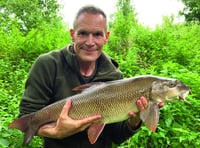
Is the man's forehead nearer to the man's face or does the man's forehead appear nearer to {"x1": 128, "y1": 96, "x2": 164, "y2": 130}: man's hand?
the man's face

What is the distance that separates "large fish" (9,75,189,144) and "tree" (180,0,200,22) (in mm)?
21985

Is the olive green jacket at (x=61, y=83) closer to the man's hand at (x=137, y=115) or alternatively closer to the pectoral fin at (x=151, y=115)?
the man's hand at (x=137, y=115)

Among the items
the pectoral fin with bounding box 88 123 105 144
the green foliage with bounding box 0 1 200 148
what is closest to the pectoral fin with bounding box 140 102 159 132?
the pectoral fin with bounding box 88 123 105 144

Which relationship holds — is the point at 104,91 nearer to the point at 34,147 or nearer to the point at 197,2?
the point at 34,147

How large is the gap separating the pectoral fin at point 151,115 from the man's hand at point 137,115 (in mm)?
36

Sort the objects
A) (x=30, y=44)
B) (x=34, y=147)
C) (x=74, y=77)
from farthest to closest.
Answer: (x=30, y=44), (x=34, y=147), (x=74, y=77)

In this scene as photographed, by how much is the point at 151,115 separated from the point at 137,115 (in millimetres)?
126

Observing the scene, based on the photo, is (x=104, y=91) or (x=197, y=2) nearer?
(x=104, y=91)

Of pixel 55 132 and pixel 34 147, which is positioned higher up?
pixel 55 132

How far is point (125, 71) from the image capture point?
17.7 ft

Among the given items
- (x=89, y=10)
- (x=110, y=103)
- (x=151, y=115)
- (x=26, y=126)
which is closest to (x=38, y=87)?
(x=26, y=126)

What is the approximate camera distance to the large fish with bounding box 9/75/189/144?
2311 mm

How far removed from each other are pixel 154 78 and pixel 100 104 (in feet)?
1.27

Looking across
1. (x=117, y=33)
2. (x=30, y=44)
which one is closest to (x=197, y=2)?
(x=117, y=33)
